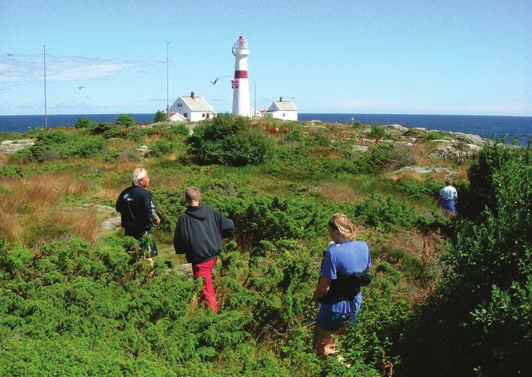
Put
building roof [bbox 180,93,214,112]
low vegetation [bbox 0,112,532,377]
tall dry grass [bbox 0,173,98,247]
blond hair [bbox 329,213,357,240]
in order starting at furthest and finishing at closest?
building roof [bbox 180,93,214,112] → tall dry grass [bbox 0,173,98,247] → blond hair [bbox 329,213,357,240] → low vegetation [bbox 0,112,532,377]

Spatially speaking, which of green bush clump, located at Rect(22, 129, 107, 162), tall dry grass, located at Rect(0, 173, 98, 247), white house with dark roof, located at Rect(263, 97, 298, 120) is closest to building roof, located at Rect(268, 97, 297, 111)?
white house with dark roof, located at Rect(263, 97, 298, 120)

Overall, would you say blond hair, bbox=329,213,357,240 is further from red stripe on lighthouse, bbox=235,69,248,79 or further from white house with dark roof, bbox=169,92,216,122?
white house with dark roof, bbox=169,92,216,122

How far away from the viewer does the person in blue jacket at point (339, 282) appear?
13.4 feet

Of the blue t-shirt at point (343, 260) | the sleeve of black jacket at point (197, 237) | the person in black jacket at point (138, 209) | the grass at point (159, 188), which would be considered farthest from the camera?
the grass at point (159, 188)

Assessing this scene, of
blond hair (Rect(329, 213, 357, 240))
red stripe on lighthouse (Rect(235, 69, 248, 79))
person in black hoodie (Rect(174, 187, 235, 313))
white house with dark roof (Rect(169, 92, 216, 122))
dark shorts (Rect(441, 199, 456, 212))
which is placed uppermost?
red stripe on lighthouse (Rect(235, 69, 248, 79))

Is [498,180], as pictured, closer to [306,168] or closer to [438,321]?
[438,321]

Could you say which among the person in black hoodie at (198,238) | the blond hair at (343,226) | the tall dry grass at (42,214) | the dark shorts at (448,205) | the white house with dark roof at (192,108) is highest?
the white house with dark roof at (192,108)

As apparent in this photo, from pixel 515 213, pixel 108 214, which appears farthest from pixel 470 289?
pixel 108 214

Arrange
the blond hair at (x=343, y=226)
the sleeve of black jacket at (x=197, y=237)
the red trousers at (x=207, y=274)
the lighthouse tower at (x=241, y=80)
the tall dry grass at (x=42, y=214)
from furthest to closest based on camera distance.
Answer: the lighthouse tower at (x=241, y=80) < the tall dry grass at (x=42, y=214) < the sleeve of black jacket at (x=197, y=237) < the red trousers at (x=207, y=274) < the blond hair at (x=343, y=226)

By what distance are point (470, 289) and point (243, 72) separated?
179 ft

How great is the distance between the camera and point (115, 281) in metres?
4.82

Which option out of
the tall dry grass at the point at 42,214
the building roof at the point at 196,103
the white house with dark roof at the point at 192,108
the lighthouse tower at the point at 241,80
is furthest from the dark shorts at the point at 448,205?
the building roof at the point at 196,103

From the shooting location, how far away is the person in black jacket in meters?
6.00

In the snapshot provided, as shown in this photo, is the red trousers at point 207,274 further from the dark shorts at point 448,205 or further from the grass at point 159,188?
the dark shorts at point 448,205
